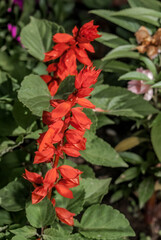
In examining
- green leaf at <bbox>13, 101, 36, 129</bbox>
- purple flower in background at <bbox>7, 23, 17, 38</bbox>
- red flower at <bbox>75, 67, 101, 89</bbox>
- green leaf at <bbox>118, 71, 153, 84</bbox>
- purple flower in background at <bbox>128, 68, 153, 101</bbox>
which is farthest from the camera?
purple flower in background at <bbox>7, 23, 17, 38</bbox>

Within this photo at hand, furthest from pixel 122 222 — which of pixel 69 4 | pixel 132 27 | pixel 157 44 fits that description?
pixel 69 4

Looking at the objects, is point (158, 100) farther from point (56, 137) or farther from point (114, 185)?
point (56, 137)

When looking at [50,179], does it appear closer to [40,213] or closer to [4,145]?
[40,213]

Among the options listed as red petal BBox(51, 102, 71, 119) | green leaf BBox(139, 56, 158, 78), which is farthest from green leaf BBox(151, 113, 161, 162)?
red petal BBox(51, 102, 71, 119)

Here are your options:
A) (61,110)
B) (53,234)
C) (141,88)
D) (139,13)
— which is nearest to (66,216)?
(53,234)

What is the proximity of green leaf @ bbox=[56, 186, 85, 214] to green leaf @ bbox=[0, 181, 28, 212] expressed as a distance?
9 cm

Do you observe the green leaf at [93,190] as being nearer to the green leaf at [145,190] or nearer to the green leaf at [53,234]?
the green leaf at [53,234]

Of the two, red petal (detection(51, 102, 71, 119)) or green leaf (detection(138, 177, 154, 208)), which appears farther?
green leaf (detection(138, 177, 154, 208))

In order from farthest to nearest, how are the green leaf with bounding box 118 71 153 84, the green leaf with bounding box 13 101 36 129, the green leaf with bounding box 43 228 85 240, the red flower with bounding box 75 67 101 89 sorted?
1. the green leaf with bounding box 118 71 153 84
2. the green leaf with bounding box 13 101 36 129
3. the green leaf with bounding box 43 228 85 240
4. the red flower with bounding box 75 67 101 89

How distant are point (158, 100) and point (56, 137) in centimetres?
69

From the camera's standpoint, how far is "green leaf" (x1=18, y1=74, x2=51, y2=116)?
0.79m

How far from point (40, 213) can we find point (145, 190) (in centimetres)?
68

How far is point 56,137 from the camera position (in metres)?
0.71

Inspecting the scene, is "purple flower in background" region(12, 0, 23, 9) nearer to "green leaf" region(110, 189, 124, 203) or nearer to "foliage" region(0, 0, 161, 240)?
"foliage" region(0, 0, 161, 240)
